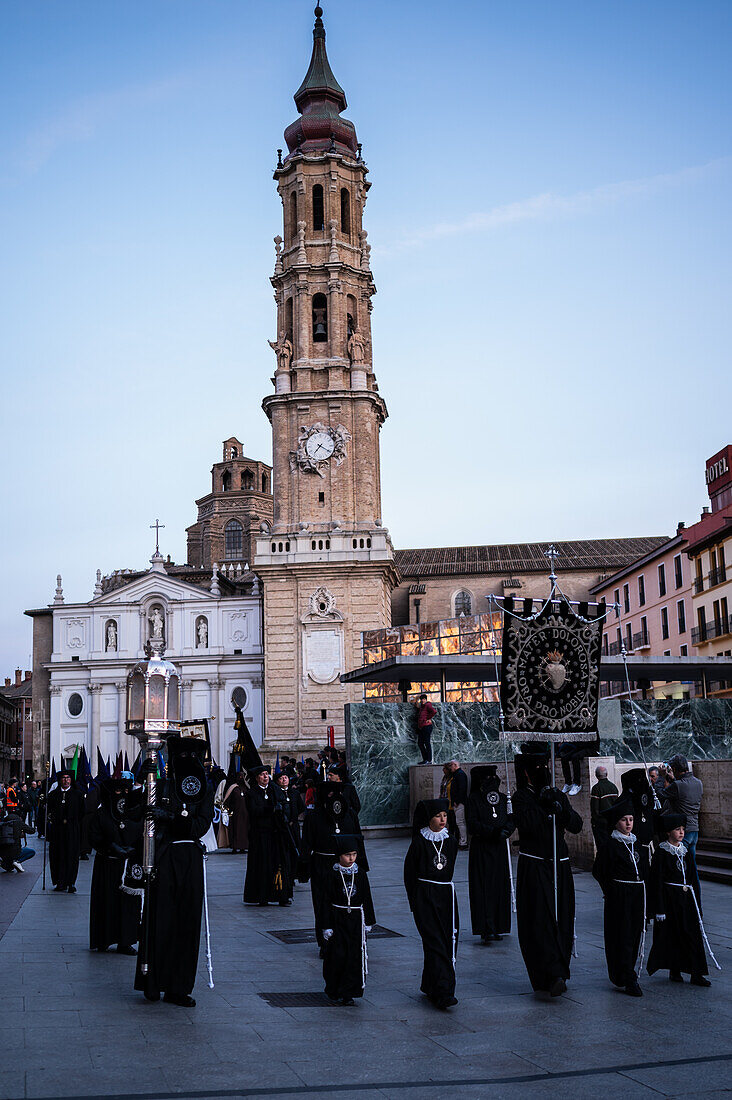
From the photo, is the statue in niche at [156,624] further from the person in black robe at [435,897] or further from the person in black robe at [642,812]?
the person in black robe at [435,897]

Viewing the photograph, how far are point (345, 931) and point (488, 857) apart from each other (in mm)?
3410

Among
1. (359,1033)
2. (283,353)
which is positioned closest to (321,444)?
(283,353)

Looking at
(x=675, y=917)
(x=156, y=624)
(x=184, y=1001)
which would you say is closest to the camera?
(x=184, y=1001)

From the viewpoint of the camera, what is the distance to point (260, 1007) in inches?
350

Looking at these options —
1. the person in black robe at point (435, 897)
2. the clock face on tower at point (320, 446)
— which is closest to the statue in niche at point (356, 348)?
the clock face on tower at point (320, 446)

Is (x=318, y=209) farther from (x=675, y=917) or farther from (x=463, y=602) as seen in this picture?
(x=675, y=917)

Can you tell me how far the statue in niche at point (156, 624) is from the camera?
5681cm

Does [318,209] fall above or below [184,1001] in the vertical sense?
above

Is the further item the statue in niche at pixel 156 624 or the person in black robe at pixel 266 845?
the statue in niche at pixel 156 624

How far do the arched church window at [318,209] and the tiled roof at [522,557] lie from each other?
19.9m

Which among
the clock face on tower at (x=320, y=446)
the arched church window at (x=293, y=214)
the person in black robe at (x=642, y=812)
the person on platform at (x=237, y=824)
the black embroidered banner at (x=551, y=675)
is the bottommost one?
the person on platform at (x=237, y=824)

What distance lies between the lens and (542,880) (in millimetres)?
9578

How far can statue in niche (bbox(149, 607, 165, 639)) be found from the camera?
56812 millimetres

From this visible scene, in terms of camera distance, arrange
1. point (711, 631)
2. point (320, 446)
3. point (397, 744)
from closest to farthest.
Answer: point (397, 744), point (711, 631), point (320, 446)
